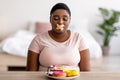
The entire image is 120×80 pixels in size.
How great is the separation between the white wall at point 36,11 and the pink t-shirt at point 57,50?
110 inches

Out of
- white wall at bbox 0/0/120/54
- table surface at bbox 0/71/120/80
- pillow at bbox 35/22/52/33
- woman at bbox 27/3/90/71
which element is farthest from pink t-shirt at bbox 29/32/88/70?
white wall at bbox 0/0/120/54

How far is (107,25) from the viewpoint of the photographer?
4.12 metres

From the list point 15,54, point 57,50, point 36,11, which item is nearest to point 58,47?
point 57,50

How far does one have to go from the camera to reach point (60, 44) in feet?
4.91

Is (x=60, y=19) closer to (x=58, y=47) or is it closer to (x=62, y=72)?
(x=58, y=47)

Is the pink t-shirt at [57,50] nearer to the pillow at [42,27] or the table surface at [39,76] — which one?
the table surface at [39,76]

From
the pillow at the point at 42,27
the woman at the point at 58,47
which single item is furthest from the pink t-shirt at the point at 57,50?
the pillow at the point at 42,27

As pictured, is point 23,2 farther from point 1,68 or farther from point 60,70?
point 60,70

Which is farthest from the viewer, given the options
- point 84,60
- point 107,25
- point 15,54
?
point 107,25

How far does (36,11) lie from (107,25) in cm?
129

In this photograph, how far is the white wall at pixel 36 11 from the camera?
435 cm

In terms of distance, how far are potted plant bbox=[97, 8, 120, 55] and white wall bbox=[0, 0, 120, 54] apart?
0.21 meters

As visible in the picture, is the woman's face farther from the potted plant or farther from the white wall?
the white wall

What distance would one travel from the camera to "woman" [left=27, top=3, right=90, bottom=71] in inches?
57.4
